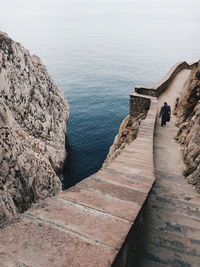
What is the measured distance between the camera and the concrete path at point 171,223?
5.01 meters

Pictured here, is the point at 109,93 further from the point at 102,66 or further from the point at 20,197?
the point at 20,197

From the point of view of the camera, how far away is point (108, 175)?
429 cm

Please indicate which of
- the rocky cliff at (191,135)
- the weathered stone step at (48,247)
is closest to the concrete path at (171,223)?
the rocky cliff at (191,135)

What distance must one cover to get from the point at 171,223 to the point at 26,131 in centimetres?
2108

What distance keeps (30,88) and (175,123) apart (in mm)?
16656

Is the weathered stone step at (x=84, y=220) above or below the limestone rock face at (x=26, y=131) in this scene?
A: above

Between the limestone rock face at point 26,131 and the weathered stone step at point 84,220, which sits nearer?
the weathered stone step at point 84,220

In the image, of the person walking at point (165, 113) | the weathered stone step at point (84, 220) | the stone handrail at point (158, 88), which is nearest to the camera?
the weathered stone step at point (84, 220)

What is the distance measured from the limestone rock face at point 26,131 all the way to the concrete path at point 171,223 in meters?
7.52

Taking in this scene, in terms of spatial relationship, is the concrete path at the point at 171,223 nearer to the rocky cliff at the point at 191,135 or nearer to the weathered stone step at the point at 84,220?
the rocky cliff at the point at 191,135

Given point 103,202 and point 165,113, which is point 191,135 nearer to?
point 165,113

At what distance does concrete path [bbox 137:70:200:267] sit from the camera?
5012 mm

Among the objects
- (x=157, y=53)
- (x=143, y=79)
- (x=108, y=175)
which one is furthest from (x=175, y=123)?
(x=157, y=53)

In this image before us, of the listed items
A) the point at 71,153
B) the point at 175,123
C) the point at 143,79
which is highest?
the point at 175,123
